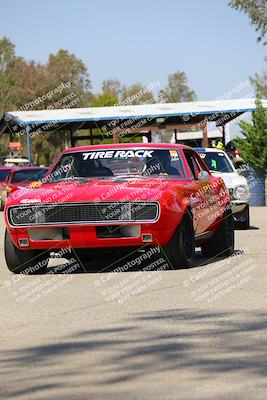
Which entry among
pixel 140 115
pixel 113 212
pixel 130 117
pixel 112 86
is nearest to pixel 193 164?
pixel 113 212

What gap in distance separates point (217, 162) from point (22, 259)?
9.26 m

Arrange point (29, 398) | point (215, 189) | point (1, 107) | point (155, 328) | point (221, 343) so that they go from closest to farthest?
point (29, 398)
point (221, 343)
point (155, 328)
point (215, 189)
point (1, 107)

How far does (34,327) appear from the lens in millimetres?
6891

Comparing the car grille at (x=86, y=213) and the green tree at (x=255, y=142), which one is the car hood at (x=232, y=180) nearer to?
the car grille at (x=86, y=213)

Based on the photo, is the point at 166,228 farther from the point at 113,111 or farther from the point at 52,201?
the point at 113,111

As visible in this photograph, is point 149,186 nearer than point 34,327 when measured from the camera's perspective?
No

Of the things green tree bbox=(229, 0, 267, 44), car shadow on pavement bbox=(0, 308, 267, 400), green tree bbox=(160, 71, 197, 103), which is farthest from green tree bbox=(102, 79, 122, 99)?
car shadow on pavement bbox=(0, 308, 267, 400)

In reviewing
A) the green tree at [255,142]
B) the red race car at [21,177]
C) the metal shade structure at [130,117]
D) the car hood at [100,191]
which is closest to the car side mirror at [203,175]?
the car hood at [100,191]

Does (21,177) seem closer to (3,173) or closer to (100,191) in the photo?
(3,173)

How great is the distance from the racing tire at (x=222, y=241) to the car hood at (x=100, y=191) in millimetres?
1381

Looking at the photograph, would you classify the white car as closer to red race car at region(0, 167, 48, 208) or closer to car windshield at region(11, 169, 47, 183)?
red race car at region(0, 167, 48, 208)

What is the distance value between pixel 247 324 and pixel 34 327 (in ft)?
5.28

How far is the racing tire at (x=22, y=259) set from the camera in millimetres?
10133

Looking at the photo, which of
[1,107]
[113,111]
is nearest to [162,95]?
[1,107]
